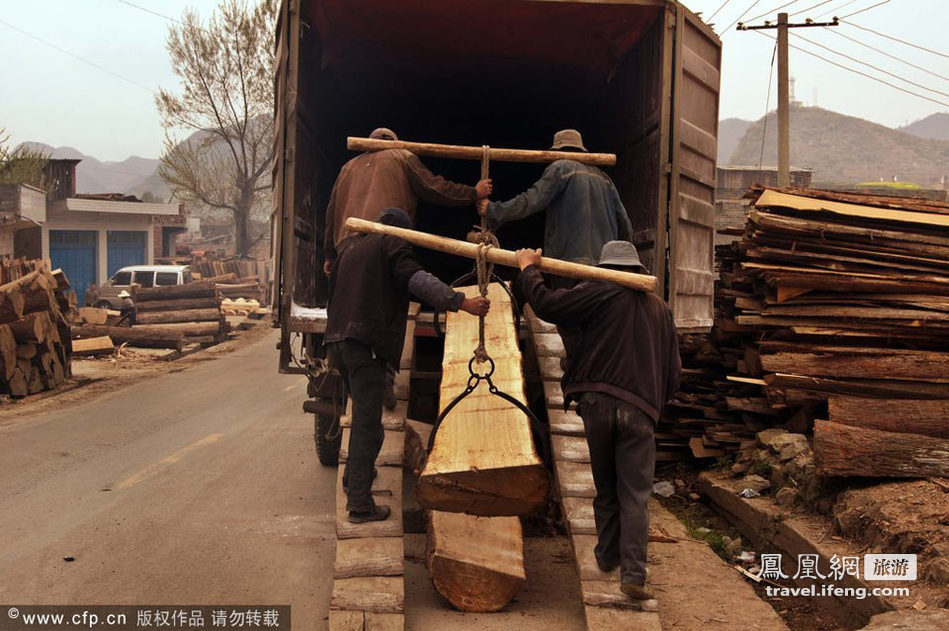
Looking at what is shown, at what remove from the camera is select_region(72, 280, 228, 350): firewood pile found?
66.9 ft

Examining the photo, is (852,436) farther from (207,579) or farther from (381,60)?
(381,60)

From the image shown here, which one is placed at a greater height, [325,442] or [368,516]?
[368,516]

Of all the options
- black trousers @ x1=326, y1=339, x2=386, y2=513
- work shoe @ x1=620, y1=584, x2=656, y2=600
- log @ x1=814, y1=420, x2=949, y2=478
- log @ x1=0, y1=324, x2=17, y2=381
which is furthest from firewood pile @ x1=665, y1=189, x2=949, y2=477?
log @ x1=0, y1=324, x2=17, y2=381

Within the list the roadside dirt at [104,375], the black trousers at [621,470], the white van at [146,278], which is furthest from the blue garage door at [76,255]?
the black trousers at [621,470]

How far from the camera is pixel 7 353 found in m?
12.9

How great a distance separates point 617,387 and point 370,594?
1.69m

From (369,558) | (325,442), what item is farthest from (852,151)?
(369,558)

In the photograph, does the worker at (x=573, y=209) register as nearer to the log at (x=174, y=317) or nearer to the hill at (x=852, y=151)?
the log at (x=174, y=317)

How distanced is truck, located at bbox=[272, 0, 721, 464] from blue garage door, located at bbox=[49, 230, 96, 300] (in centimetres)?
2221

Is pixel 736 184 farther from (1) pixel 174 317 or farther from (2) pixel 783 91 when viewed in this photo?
(1) pixel 174 317

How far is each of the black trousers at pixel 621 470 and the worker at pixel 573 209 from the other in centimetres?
163

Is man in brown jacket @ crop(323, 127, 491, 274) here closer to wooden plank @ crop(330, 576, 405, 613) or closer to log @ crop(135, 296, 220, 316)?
wooden plank @ crop(330, 576, 405, 613)

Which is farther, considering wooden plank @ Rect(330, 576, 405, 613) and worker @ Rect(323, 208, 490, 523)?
worker @ Rect(323, 208, 490, 523)

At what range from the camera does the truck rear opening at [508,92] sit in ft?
22.6
